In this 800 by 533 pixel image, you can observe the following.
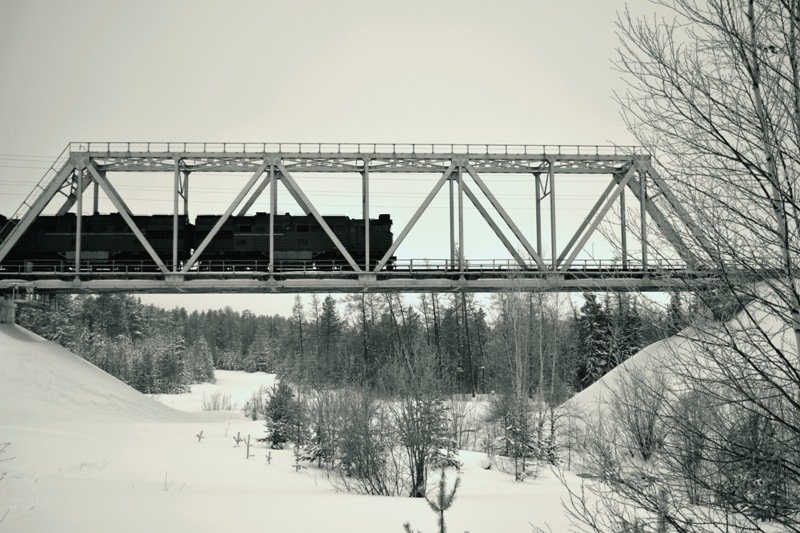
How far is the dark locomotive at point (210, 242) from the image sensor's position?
3994 cm

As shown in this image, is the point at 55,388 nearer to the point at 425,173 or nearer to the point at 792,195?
the point at 425,173

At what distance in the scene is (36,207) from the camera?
38.5 m

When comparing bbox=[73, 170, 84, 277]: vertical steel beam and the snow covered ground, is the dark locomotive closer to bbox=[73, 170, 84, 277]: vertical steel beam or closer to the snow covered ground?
bbox=[73, 170, 84, 277]: vertical steel beam

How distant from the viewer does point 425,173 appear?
1563 inches

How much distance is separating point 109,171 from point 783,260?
39860 mm

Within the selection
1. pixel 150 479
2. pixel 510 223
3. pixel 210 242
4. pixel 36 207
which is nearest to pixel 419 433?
pixel 150 479

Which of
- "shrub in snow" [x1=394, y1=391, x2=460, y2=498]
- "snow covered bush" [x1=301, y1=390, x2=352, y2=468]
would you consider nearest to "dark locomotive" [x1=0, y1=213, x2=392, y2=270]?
"snow covered bush" [x1=301, y1=390, x2=352, y2=468]

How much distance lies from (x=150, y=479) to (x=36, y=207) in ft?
78.1

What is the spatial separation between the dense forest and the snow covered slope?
33.3ft

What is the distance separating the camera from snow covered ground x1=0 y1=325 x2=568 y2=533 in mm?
16281

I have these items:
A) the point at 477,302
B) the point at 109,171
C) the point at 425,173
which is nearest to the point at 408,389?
the point at 425,173

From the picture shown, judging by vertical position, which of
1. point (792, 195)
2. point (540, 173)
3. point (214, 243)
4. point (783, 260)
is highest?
point (540, 173)

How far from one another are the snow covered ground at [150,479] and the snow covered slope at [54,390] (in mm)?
84

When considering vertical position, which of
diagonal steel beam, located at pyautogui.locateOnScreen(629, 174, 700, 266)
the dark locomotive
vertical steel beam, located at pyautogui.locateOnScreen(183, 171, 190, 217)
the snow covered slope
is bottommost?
the snow covered slope
